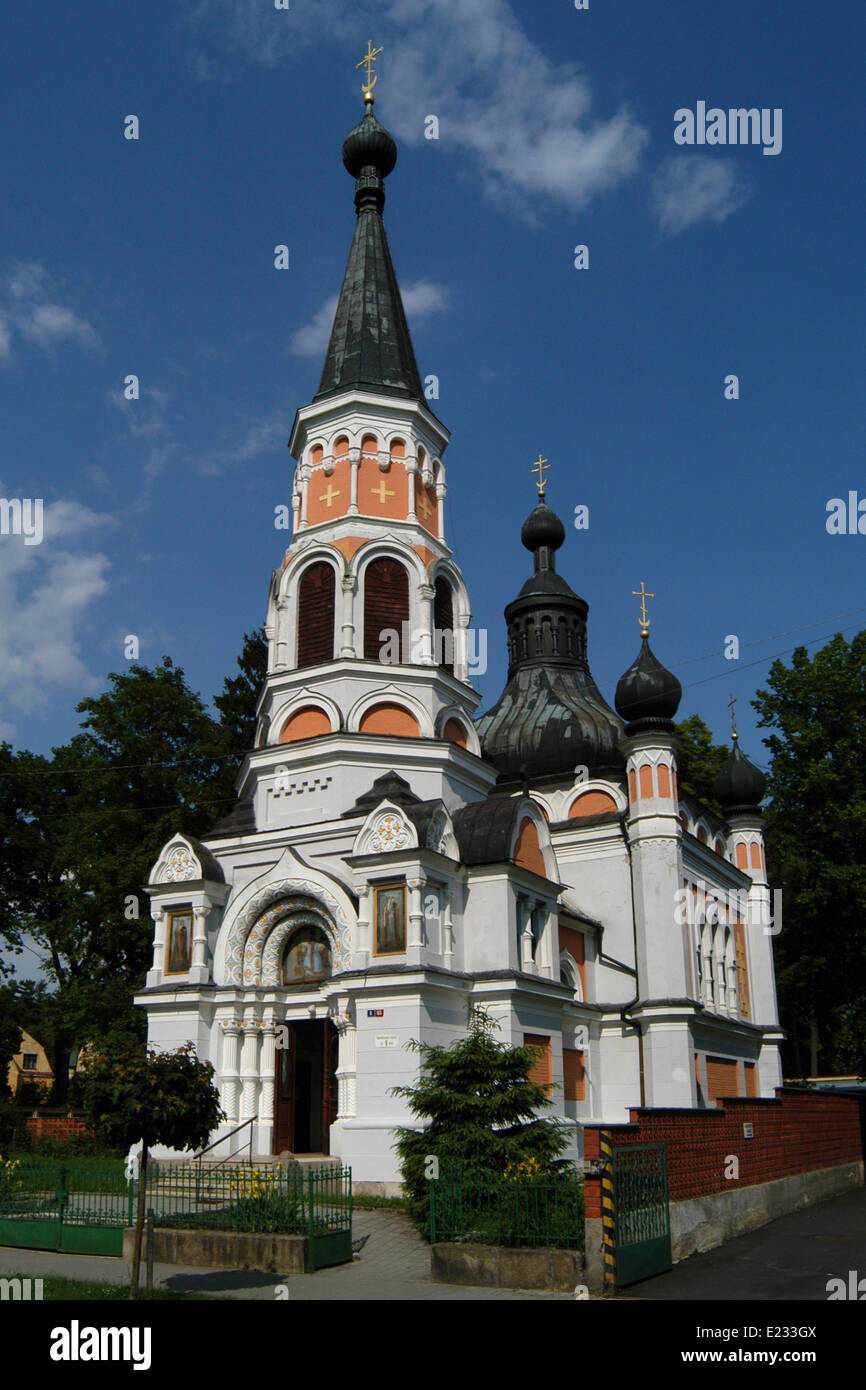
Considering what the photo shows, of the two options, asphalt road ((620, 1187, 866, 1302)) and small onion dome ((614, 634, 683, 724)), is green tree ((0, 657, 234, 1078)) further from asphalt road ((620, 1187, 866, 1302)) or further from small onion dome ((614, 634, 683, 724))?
asphalt road ((620, 1187, 866, 1302))

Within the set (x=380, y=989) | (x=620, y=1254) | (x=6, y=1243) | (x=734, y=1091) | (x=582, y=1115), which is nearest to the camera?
(x=620, y=1254)

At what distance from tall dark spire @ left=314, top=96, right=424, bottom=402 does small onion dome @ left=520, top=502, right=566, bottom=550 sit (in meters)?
10.4

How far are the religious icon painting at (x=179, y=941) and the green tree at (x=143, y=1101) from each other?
469 inches

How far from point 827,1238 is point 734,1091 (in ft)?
46.7

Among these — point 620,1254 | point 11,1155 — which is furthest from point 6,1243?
point 11,1155

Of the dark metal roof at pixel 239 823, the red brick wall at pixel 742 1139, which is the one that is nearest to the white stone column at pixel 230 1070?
the dark metal roof at pixel 239 823

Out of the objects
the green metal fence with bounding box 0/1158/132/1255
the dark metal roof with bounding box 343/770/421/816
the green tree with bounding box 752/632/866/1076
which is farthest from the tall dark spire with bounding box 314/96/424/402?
the green metal fence with bounding box 0/1158/132/1255

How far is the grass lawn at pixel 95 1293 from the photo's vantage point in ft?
34.1

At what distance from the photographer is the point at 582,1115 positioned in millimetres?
24625

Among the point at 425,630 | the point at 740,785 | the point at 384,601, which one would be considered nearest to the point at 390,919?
the point at 425,630

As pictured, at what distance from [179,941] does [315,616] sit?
748 centimetres

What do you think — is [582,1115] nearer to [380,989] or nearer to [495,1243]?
[380,989]

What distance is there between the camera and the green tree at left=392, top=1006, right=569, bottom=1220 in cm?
1452

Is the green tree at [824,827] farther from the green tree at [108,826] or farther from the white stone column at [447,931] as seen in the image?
the green tree at [108,826]
